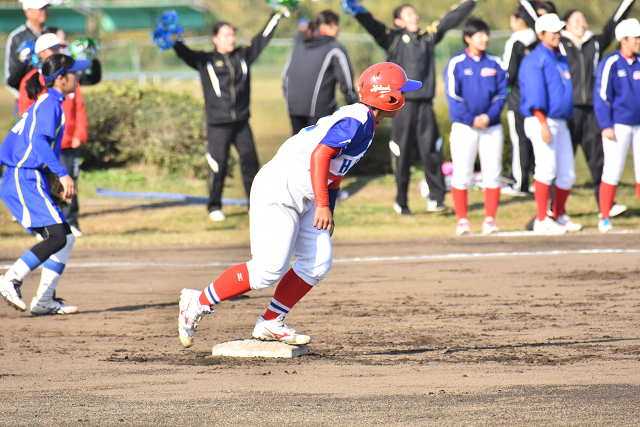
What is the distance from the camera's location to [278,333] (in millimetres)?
4992

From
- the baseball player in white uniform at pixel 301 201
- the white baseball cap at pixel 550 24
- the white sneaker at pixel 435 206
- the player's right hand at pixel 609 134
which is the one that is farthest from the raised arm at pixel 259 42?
the baseball player in white uniform at pixel 301 201

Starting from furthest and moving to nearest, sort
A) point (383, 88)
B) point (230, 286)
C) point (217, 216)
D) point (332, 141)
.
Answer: point (217, 216) → point (230, 286) → point (383, 88) → point (332, 141)

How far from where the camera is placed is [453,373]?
4309mm

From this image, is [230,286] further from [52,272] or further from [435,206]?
[435,206]

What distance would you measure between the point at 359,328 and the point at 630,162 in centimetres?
1299

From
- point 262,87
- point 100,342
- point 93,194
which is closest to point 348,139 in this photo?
point 100,342

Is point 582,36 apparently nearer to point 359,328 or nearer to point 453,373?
point 359,328

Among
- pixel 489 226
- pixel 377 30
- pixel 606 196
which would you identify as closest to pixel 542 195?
pixel 489 226

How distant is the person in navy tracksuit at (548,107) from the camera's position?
9.02 metres

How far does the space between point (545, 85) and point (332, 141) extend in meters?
5.45

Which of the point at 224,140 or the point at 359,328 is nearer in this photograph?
the point at 359,328

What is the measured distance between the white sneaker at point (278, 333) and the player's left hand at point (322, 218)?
86 centimetres

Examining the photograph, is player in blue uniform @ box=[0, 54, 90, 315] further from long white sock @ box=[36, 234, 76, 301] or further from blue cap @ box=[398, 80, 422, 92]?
blue cap @ box=[398, 80, 422, 92]

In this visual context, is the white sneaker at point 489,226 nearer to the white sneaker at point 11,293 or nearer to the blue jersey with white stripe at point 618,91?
the blue jersey with white stripe at point 618,91
